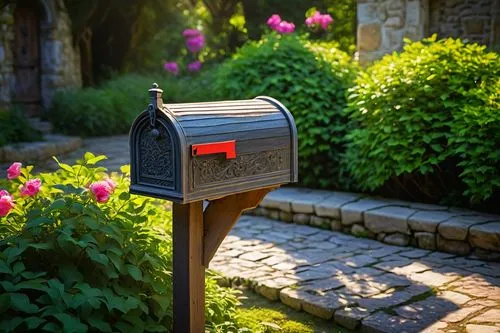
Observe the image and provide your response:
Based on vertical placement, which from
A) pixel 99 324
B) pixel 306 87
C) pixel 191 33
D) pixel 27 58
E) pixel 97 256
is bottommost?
pixel 99 324

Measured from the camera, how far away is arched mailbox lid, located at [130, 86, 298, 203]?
2.85 m

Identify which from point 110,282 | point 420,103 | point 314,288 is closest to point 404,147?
point 420,103

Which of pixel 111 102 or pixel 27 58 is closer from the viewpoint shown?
pixel 27 58

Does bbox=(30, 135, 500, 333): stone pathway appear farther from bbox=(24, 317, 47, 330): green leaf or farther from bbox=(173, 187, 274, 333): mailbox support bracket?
bbox=(24, 317, 47, 330): green leaf

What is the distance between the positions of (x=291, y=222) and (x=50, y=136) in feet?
18.6

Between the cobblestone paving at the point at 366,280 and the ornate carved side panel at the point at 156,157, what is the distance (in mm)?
1701

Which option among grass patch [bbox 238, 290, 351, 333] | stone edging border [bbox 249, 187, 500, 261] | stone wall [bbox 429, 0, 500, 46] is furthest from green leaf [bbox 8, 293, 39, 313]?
stone wall [bbox 429, 0, 500, 46]

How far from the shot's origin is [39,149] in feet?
30.5

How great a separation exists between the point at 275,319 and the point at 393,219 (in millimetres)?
1919

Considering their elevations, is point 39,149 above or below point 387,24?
below

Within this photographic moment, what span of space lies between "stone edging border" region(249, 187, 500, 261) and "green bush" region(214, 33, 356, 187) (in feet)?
1.24

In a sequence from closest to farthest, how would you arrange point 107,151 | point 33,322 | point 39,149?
point 33,322, point 39,149, point 107,151

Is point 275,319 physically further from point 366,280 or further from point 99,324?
point 99,324

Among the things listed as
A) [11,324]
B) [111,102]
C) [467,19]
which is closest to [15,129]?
[111,102]
